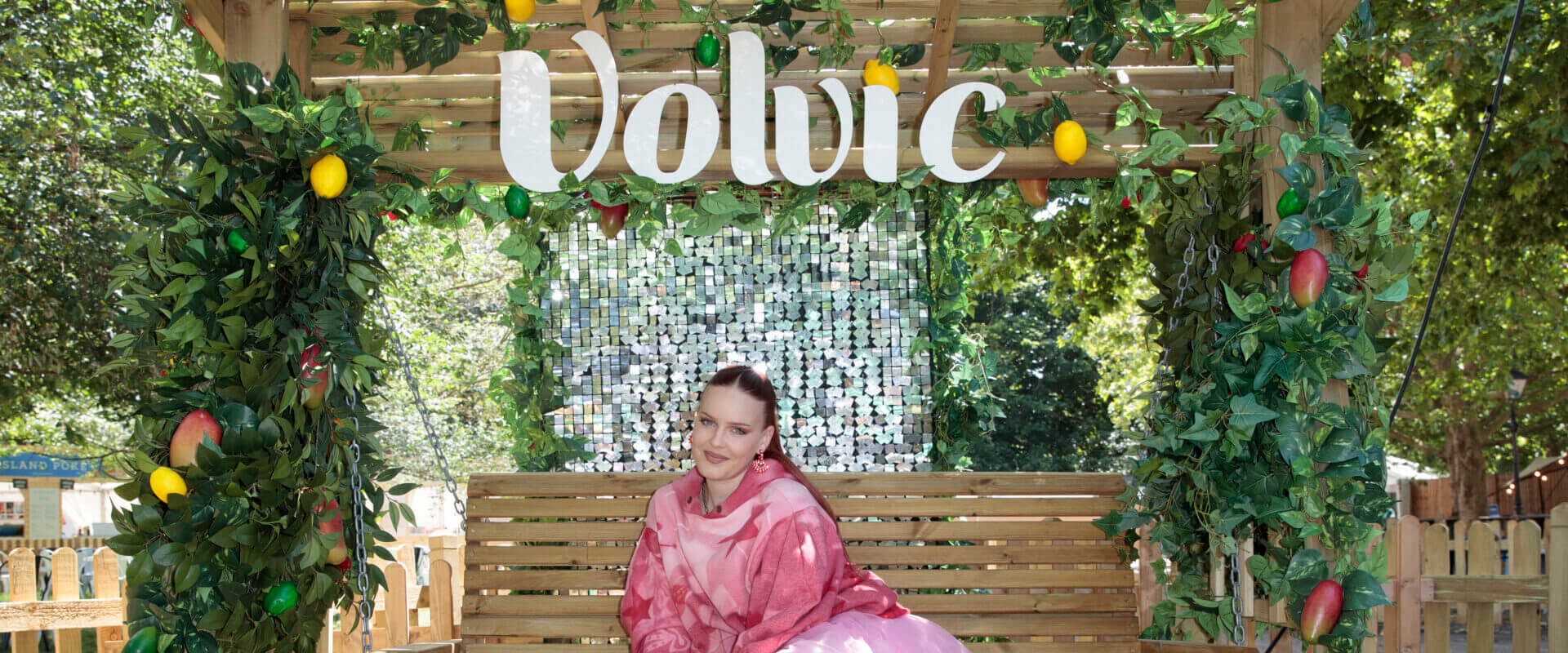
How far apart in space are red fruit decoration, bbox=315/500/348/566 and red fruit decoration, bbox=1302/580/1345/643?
263 centimetres

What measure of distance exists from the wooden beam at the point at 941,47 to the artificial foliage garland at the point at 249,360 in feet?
5.44

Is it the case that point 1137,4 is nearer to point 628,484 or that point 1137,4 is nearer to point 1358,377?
point 1358,377

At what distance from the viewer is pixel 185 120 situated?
278 cm

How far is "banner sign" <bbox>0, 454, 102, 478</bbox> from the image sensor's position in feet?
63.0

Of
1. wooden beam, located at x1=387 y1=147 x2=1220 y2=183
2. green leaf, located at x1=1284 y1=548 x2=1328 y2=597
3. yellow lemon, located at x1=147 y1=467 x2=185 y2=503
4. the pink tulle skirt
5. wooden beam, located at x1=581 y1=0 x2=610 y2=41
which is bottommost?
the pink tulle skirt

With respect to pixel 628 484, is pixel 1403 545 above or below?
below

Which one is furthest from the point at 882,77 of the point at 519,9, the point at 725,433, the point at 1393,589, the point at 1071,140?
the point at 1393,589

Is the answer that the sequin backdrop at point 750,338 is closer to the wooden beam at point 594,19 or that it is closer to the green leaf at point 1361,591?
the wooden beam at point 594,19

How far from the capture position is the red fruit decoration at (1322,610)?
2.94 metres

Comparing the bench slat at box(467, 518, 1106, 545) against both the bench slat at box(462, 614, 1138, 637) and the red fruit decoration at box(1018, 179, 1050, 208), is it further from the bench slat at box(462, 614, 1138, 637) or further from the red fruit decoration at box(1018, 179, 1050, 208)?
the red fruit decoration at box(1018, 179, 1050, 208)

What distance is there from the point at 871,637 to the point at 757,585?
0.99ft

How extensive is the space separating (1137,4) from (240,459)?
2722mm

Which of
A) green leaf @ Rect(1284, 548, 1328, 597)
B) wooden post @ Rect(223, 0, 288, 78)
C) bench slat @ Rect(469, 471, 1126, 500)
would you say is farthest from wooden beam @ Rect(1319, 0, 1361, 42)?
wooden post @ Rect(223, 0, 288, 78)

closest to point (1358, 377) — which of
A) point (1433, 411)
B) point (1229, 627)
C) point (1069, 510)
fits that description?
point (1229, 627)
